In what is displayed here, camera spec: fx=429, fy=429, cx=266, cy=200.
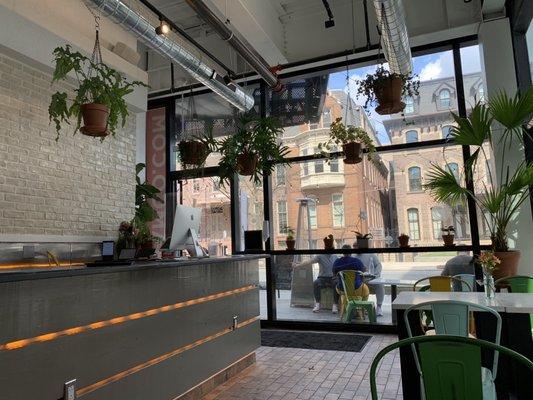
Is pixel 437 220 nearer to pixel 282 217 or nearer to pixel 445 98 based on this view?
pixel 445 98

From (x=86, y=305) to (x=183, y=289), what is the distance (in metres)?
1.02

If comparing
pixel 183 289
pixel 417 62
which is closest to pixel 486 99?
pixel 417 62

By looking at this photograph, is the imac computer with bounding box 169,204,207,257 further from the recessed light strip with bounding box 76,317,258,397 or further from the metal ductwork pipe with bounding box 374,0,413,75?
the metal ductwork pipe with bounding box 374,0,413,75

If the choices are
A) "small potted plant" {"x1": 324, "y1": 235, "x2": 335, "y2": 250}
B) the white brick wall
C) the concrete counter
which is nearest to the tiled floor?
the concrete counter

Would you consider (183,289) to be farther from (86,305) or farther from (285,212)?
(285,212)

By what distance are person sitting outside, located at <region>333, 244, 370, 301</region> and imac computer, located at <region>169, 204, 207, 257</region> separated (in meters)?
2.39

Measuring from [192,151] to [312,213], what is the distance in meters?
2.05

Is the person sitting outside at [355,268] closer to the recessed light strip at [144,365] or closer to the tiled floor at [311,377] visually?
the tiled floor at [311,377]

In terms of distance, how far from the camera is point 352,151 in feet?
17.5

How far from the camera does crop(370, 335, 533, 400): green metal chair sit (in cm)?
155

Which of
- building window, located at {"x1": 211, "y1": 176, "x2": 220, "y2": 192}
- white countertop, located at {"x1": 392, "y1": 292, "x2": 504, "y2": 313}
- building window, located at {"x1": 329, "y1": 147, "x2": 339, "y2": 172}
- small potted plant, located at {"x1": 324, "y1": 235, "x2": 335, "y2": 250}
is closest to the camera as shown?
white countertop, located at {"x1": 392, "y1": 292, "x2": 504, "y2": 313}

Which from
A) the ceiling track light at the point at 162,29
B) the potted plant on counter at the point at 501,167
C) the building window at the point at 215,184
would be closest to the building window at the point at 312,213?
the building window at the point at 215,184

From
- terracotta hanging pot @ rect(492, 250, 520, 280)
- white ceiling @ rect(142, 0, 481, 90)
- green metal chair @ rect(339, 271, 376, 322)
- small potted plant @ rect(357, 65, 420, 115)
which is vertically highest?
white ceiling @ rect(142, 0, 481, 90)

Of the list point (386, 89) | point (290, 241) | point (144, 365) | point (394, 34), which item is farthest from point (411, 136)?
point (144, 365)
